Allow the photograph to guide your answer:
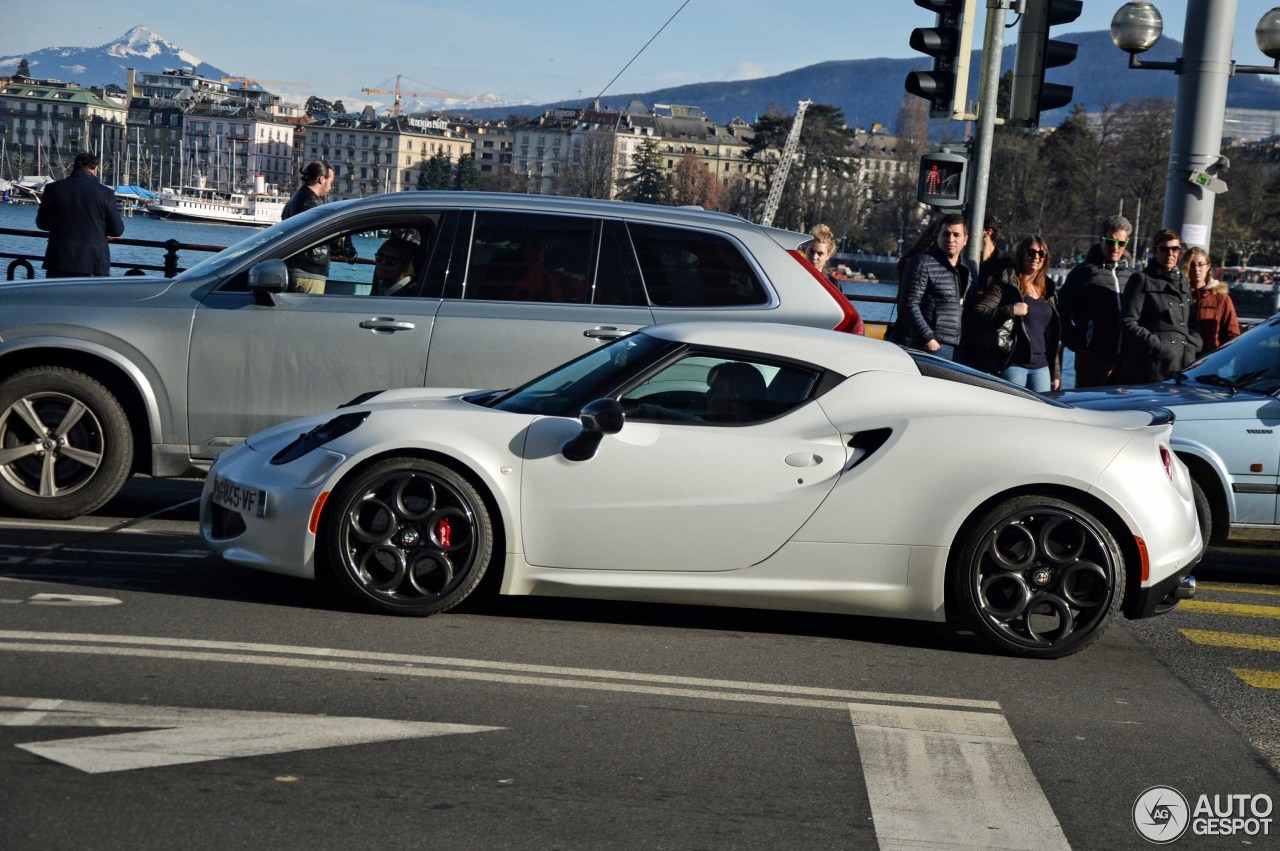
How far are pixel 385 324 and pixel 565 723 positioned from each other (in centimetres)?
355

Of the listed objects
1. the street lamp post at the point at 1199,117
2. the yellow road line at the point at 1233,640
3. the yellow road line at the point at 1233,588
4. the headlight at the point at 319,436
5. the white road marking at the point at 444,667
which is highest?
the street lamp post at the point at 1199,117

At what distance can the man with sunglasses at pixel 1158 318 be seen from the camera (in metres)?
11.1

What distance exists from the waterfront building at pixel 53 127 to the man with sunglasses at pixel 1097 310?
135 meters

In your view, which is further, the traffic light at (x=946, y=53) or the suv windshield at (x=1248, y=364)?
the traffic light at (x=946, y=53)

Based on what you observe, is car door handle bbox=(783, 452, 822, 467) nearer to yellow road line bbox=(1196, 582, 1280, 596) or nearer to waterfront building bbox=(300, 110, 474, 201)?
yellow road line bbox=(1196, 582, 1280, 596)

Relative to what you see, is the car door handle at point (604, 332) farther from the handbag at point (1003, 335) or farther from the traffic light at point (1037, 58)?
the traffic light at point (1037, 58)

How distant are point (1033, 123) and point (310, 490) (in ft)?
26.8

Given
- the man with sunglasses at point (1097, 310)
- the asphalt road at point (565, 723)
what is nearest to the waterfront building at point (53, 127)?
the man with sunglasses at point (1097, 310)

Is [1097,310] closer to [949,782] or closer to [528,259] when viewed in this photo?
[528,259]

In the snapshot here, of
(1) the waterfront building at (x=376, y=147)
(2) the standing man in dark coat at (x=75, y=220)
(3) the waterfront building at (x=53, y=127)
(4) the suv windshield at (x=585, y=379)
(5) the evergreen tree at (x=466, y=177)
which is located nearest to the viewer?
(4) the suv windshield at (x=585, y=379)

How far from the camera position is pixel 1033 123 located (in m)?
12.5

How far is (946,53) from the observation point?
1240cm

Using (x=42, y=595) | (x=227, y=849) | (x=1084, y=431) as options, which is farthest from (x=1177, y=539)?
(x=42, y=595)

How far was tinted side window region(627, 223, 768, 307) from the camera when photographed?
8.20m
